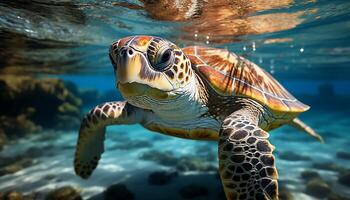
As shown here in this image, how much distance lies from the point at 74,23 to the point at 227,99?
17.3ft

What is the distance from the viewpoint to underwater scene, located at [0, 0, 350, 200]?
112 inches

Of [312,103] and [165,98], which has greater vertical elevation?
[165,98]

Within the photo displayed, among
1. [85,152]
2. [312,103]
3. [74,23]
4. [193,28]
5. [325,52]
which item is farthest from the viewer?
[312,103]

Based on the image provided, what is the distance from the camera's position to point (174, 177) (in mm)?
5707

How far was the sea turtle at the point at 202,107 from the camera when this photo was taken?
8.43ft

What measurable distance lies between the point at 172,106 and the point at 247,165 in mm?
1092

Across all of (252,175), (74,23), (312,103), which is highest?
(74,23)

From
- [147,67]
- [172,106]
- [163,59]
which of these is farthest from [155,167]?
[147,67]

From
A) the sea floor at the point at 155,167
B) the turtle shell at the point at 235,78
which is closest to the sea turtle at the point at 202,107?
the turtle shell at the point at 235,78

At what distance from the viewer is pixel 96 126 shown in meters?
4.77

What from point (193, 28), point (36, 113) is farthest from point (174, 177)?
point (36, 113)

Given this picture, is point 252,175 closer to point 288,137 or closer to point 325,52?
point 288,137

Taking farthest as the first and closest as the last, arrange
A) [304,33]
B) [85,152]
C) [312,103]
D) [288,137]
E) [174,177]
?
1. [312,103]
2. [288,137]
3. [304,33]
4. [174,177]
5. [85,152]

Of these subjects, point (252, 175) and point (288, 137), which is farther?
point (288, 137)
